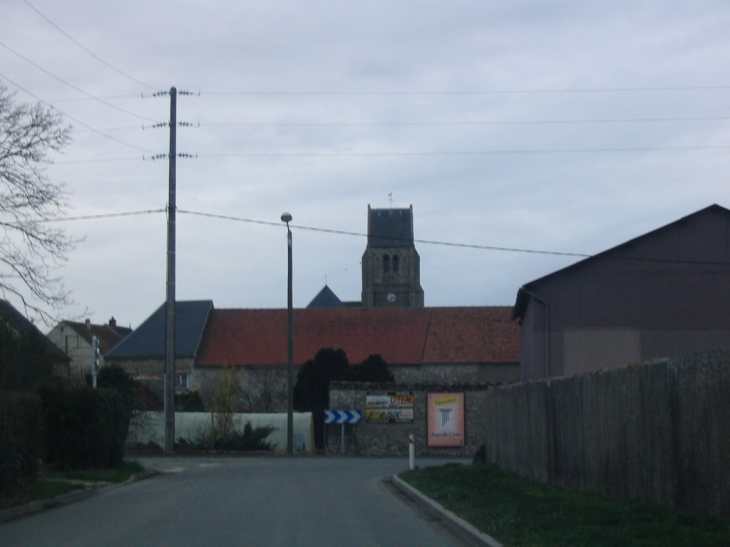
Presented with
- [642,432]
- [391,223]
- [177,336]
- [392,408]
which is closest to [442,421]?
[392,408]

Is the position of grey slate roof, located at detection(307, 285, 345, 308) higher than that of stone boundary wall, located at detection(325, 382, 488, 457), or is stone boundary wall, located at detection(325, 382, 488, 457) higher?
grey slate roof, located at detection(307, 285, 345, 308)

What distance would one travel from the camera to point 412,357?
195 feet

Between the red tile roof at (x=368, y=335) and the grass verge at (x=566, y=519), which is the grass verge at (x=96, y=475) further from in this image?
the red tile roof at (x=368, y=335)

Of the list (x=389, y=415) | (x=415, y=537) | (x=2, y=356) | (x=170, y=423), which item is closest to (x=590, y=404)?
(x=415, y=537)

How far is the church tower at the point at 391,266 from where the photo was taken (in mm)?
117250

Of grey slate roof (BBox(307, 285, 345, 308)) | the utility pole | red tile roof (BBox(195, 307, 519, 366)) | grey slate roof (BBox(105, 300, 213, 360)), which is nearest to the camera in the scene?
the utility pole

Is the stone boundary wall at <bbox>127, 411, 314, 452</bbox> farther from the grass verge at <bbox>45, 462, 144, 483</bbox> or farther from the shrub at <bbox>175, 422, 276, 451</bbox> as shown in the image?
the grass verge at <bbox>45, 462, 144, 483</bbox>

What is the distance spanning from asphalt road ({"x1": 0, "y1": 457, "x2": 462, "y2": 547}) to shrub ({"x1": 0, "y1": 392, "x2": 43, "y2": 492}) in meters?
0.97

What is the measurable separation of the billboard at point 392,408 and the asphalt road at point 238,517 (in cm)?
1858

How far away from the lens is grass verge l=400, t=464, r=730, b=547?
939 cm

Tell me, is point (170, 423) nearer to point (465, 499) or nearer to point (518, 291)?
point (518, 291)

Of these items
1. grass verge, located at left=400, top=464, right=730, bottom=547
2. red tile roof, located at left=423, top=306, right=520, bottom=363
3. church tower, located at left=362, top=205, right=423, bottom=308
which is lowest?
grass verge, located at left=400, top=464, right=730, bottom=547

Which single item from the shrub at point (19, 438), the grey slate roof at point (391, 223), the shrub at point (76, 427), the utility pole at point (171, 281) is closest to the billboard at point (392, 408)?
the utility pole at point (171, 281)

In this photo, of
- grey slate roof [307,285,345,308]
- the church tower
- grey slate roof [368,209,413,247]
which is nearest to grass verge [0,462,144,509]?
grey slate roof [307,285,345,308]
